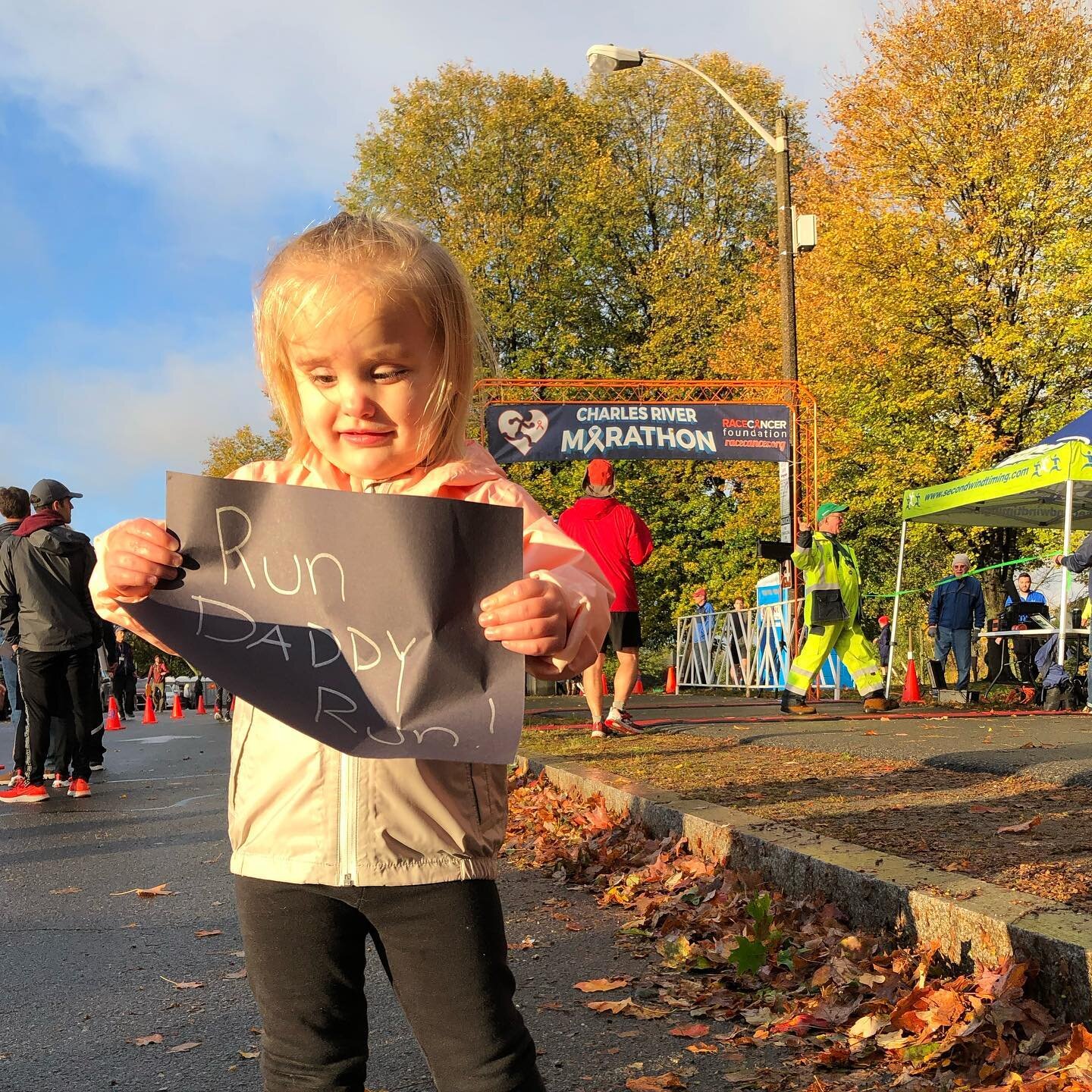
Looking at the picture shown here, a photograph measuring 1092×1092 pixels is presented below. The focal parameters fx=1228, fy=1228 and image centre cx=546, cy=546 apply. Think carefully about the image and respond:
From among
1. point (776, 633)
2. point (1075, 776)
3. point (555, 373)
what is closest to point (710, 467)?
point (555, 373)

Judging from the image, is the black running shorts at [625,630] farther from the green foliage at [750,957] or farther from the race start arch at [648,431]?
the race start arch at [648,431]

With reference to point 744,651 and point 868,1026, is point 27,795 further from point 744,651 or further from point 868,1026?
point 744,651

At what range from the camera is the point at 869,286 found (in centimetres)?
2294

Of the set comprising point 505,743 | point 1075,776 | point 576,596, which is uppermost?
point 576,596

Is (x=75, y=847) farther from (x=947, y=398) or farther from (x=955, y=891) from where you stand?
(x=947, y=398)

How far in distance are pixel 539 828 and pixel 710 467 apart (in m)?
24.6

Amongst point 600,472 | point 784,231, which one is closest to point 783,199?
point 784,231

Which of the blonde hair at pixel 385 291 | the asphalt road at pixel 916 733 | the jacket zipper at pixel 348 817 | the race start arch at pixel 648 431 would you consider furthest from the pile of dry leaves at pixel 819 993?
the race start arch at pixel 648 431

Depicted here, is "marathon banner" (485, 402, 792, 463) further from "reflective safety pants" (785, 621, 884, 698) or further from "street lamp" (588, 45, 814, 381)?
"reflective safety pants" (785, 621, 884, 698)

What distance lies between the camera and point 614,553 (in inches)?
372

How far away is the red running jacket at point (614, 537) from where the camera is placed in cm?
943

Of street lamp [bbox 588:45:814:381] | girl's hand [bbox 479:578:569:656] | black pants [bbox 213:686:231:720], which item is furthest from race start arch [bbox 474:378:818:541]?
girl's hand [bbox 479:578:569:656]

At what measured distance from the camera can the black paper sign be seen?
1858 millimetres

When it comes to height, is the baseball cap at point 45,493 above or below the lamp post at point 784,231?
below
